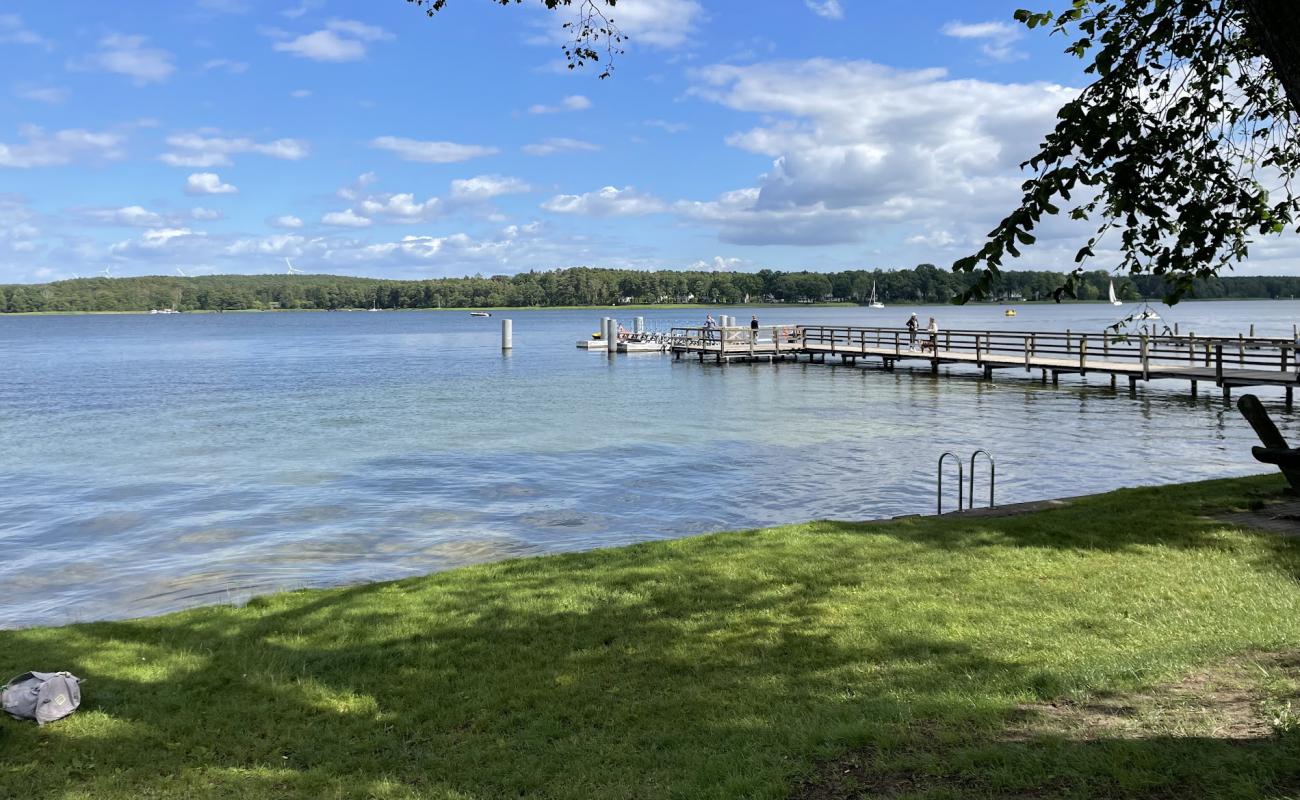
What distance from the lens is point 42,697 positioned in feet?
18.9

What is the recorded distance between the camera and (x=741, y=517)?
15492mm

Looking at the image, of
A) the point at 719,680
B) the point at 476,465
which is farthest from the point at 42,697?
the point at 476,465

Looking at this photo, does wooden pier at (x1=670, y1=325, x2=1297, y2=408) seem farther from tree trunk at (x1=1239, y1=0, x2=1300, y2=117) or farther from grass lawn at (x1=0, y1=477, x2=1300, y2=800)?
tree trunk at (x1=1239, y1=0, x2=1300, y2=117)

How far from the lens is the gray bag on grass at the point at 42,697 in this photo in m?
5.71

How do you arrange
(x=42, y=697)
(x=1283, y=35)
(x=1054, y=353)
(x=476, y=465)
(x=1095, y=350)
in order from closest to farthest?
(x=1283, y=35) → (x=42, y=697) → (x=476, y=465) → (x=1054, y=353) → (x=1095, y=350)

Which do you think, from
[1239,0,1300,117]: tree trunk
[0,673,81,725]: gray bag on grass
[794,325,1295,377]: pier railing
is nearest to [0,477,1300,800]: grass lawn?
[0,673,81,725]: gray bag on grass

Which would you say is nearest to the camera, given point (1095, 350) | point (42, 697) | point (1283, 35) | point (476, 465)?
point (1283, 35)

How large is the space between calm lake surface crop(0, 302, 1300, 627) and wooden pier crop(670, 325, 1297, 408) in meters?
1.04

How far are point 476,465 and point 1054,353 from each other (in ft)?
105

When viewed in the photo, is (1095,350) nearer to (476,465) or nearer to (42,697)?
(476,465)

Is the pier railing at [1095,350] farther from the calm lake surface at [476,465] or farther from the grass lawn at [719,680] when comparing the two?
the grass lawn at [719,680]

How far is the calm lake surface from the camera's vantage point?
13688 millimetres

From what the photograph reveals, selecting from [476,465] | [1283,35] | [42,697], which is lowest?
[476,465]

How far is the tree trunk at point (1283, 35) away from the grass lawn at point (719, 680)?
3.16 m
